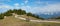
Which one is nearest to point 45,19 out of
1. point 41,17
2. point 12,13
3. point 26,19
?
point 41,17

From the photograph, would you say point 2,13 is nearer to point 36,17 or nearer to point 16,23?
point 16,23

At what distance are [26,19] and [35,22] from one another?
46 centimetres

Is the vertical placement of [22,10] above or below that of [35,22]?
above

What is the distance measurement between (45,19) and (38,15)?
1.13ft

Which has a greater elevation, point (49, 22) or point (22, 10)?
point (22, 10)

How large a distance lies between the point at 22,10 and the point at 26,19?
48 centimetres

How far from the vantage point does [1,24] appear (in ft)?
27.1

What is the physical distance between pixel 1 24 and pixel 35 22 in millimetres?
1457

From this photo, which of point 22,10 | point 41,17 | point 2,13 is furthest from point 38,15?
point 2,13

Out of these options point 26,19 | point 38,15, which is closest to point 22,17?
point 26,19

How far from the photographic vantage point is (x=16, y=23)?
822 cm

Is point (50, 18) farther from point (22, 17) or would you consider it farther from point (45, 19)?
point (22, 17)

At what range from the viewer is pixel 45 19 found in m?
8.20

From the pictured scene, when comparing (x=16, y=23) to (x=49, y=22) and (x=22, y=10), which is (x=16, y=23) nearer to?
(x=22, y=10)
